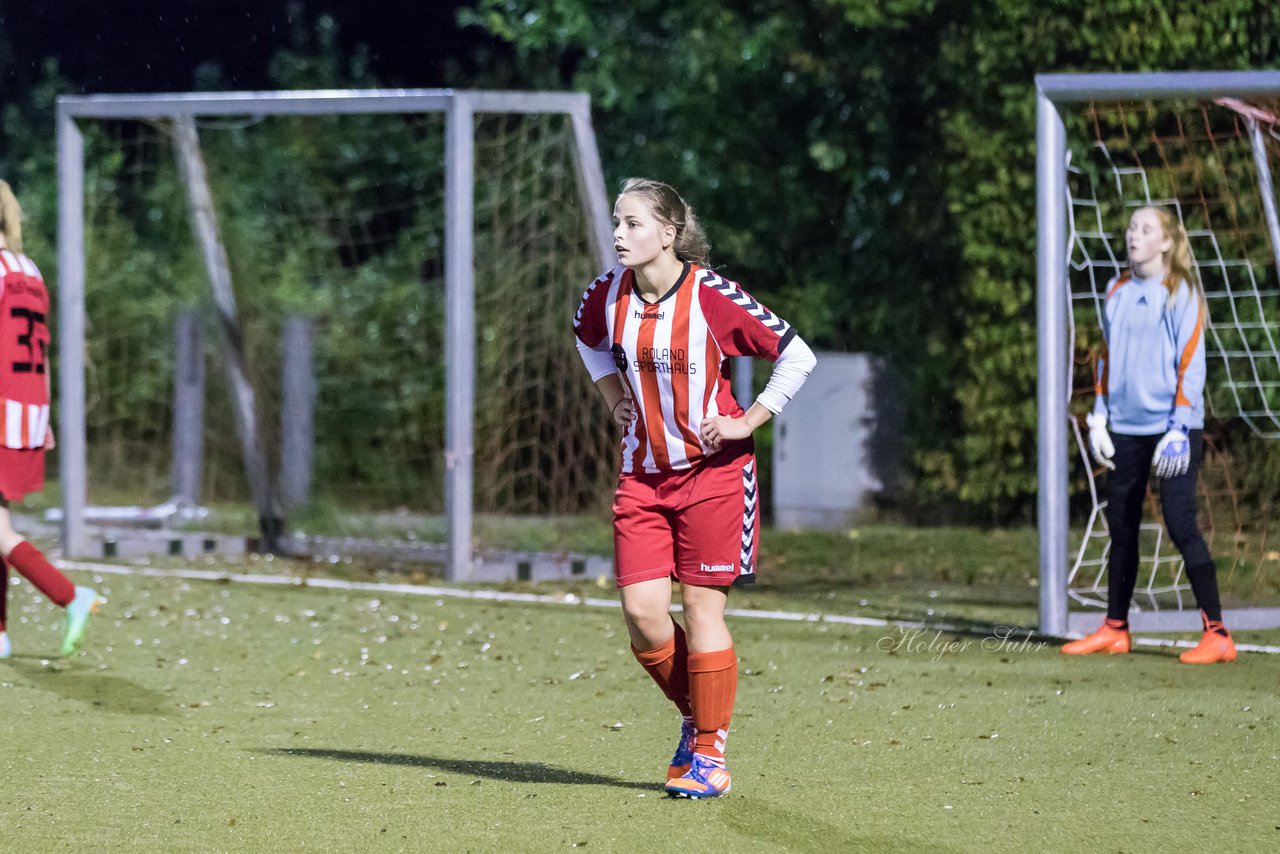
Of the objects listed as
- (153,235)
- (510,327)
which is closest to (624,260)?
(510,327)

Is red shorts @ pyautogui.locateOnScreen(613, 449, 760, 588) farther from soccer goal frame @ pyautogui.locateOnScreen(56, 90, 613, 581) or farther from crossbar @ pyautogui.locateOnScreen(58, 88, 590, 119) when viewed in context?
crossbar @ pyautogui.locateOnScreen(58, 88, 590, 119)

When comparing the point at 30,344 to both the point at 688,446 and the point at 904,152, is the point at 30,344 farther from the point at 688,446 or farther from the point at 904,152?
the point at 904,152

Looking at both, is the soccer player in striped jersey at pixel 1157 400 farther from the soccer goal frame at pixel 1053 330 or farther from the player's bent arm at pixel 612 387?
the player's bent arm at pixel 612 387

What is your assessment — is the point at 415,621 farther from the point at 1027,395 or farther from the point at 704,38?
the point at 704,38

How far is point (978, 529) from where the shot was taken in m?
13.7

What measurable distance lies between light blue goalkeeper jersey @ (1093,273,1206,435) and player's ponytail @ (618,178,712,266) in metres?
2.97

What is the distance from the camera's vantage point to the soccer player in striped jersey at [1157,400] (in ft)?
25.8

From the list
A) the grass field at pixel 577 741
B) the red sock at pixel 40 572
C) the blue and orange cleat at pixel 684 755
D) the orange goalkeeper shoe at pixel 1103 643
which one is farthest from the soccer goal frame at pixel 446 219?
the blue and orange cleat at pixel 684 755

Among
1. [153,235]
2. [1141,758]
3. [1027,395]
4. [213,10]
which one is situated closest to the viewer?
[1141,758]

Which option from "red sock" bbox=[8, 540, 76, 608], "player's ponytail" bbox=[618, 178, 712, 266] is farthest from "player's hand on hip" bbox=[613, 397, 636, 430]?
"red sock" bbox=[8, 540, 76, 608]

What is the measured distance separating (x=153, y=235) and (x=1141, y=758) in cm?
1481

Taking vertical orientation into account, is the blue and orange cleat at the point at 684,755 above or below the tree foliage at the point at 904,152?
below

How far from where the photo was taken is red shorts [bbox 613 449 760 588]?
5.34 metres

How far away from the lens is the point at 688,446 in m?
5.34
